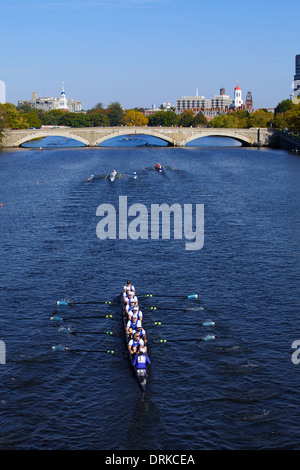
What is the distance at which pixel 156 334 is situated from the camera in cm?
3562

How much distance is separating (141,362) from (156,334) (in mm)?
6172

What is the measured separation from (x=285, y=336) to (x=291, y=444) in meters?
11.1

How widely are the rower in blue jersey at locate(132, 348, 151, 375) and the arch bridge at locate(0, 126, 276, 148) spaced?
14339cm

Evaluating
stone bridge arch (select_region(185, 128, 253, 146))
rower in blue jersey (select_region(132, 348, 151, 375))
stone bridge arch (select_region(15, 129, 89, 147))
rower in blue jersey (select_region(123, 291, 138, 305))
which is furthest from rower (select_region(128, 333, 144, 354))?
stone bridge arch (select_region(185, 128, 253, 146))

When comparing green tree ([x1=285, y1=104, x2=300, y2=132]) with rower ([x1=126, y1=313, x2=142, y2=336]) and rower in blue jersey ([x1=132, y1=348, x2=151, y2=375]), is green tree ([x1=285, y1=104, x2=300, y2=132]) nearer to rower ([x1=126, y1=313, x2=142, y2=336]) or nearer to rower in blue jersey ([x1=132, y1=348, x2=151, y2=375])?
rower ([x1=126, y1=313, x2=142, y2=336])

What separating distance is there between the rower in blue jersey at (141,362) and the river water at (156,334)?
31.4 inches

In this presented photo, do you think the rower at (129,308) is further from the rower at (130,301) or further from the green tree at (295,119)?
the green tree at (295,119)

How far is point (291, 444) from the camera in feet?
80.5

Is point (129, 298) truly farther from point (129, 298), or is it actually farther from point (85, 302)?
point (85, 302)

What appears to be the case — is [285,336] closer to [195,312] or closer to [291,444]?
[195,312]

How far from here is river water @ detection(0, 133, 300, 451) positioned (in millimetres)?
25703

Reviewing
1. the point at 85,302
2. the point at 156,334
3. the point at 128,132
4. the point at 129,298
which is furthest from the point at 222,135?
the point at 156,334

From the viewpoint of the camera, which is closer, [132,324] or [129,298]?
[132,324]
